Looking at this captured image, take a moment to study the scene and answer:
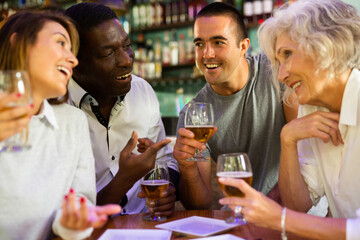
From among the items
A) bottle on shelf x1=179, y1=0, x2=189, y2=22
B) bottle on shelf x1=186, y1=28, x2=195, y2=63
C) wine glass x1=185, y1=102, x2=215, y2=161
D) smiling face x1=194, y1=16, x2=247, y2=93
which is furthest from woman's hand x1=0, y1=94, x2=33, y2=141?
bottle on shelf x1=179, y1=0, x2=189, y2=22

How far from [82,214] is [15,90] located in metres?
0.37

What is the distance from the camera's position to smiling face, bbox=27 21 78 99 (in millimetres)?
1379

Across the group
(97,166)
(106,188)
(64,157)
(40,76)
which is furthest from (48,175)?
(97,166)

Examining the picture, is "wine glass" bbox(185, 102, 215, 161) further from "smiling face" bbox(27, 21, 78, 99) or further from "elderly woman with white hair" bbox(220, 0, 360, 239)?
"smiling face" bbox(27, 21, 78, 99)

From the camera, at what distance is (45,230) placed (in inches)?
54.2

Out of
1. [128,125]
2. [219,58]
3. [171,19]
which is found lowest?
[128,125]

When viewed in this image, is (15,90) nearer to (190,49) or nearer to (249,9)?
(249,9)

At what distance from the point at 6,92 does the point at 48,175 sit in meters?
0.43

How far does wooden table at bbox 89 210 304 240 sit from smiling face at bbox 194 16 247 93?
954 mm

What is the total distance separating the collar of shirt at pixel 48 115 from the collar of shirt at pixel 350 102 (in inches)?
41.3

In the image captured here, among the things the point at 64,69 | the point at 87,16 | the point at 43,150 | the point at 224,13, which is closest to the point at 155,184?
the point at 43,150

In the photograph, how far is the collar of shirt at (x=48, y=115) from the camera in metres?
1.46

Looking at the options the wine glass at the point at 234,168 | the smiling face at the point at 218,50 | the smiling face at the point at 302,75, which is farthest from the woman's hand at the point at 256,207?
the smiling face at the point at 218,50

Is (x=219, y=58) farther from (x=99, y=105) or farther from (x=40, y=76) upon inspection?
(x=40, y=76)
